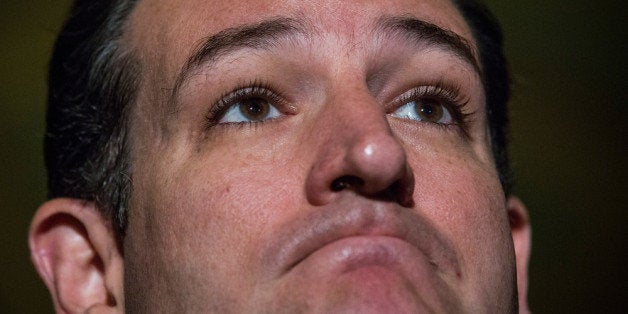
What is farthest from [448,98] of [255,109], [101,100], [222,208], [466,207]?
[101,100]

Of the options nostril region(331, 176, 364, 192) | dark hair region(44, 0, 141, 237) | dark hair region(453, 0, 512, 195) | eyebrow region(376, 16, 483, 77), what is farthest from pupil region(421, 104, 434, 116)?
dark hair region(44, 0, 141, 237)

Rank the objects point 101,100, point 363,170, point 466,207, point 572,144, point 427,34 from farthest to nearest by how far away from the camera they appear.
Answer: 1. point 572,144
2. point 101,100
3. point 427,34
4. point 466,207
5. point 363,170

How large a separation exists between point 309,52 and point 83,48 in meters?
0.53

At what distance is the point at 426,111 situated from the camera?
1284mm

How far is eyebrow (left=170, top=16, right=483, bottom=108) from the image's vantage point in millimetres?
1146

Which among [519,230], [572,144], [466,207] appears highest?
[466,207]

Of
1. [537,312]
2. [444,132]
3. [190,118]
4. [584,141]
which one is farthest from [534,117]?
[190,118]

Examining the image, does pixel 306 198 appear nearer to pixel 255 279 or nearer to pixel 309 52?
pixel 255 279

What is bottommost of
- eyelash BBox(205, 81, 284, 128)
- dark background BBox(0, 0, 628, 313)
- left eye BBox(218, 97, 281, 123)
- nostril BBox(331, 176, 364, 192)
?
dark background BBox(0, 0, 628, 313)

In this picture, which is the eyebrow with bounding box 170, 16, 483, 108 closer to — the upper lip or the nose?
the nose

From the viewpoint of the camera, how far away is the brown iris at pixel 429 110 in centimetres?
128

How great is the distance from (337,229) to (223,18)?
16.4 inches

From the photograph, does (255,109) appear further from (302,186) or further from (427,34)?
(427,34)

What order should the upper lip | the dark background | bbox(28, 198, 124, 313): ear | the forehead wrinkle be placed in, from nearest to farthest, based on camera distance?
1. the upper lip
2. the forehead wrinkle
3. bbox(28, 198, 124, 313): ear
4. the dark background
